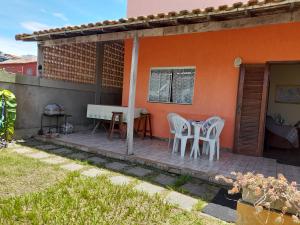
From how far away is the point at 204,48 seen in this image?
7.63 meters

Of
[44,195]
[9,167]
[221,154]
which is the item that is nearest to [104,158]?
[9,167]

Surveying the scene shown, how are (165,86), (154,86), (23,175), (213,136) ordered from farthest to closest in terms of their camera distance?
1. (154,86)
2. (165,86)
3. (213,136)
4. (23,175)

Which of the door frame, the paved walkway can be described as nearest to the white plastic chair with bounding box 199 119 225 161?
the door frame

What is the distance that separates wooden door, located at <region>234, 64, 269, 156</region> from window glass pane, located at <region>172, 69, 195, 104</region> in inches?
60.5

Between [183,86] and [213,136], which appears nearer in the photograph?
[213,136]

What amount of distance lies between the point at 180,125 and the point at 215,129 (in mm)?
872

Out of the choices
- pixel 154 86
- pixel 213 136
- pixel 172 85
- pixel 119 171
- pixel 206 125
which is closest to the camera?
pixel 119 171

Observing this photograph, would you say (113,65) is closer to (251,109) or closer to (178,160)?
(251,109)

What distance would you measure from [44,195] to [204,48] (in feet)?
19.4

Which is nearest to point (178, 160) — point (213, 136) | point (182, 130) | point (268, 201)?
point (182, 130)

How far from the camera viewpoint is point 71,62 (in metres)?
9.66

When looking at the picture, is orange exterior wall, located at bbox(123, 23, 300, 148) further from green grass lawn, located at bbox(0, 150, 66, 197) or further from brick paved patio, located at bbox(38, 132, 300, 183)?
green grass lawn, located at bbox(0, 150, 66, 197)

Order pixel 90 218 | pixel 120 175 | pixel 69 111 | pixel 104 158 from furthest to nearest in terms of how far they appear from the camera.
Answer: pixel 69 111 < pixel 104 158 < pixel 120 175 < pixel 90 218

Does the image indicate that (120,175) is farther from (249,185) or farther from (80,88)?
(80,88)
